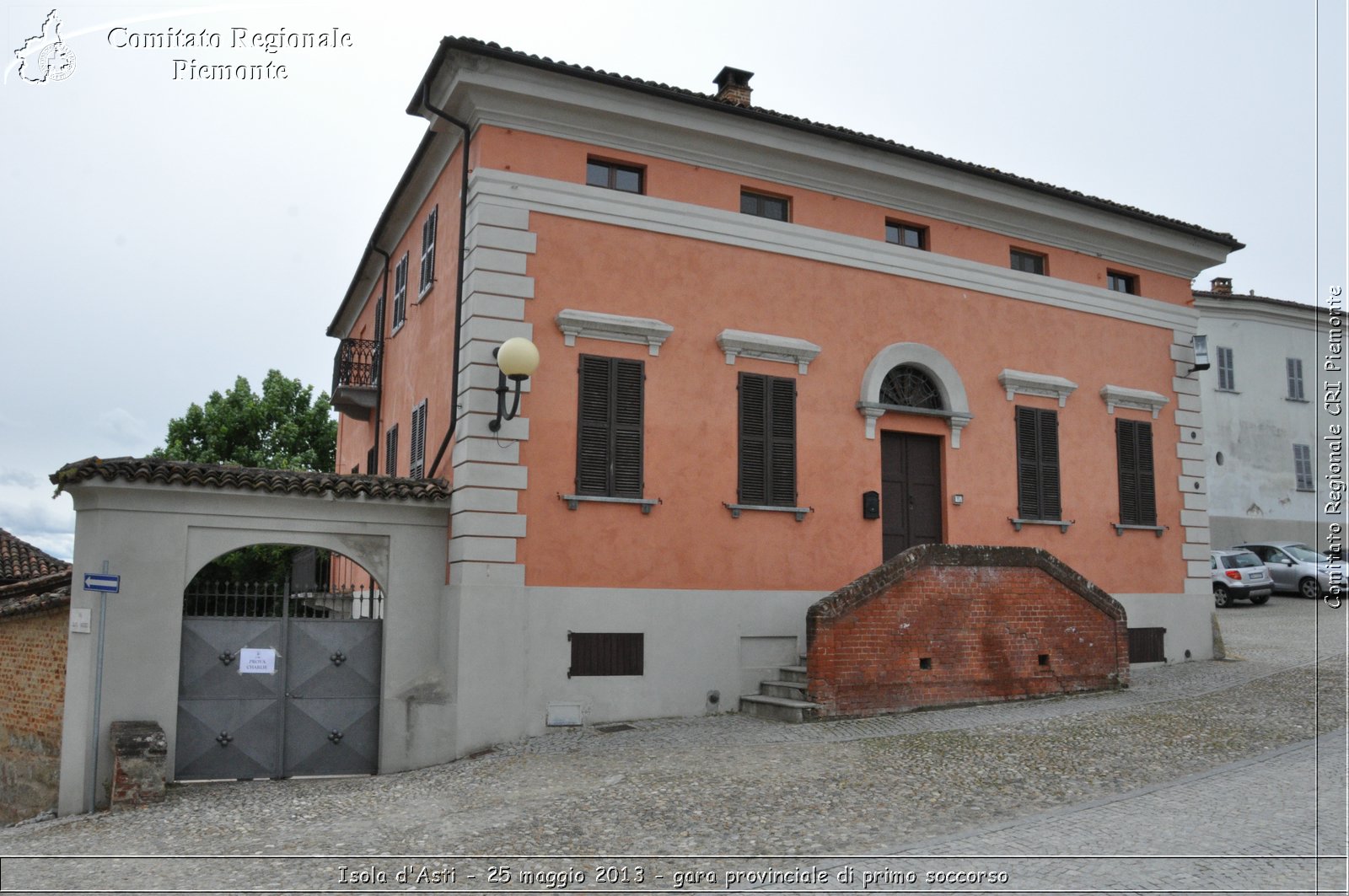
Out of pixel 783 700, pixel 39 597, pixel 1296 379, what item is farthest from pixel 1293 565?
pixel 39 597

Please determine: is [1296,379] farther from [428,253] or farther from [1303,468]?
[428,253]

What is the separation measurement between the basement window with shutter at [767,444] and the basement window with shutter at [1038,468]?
390 centimetres

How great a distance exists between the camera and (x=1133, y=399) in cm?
1675

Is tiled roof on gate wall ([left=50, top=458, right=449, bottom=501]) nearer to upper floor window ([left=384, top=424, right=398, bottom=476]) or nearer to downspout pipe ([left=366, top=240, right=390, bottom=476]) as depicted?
upper floor window ([left=384, top=424, right=398, bottom=476])

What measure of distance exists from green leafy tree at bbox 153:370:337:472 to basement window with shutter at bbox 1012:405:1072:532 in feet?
82.9

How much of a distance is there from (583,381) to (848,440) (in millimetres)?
3896

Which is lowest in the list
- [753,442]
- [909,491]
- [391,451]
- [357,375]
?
[909,491]

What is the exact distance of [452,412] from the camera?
1251cm

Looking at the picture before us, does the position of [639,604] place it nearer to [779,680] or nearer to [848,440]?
[779,680]

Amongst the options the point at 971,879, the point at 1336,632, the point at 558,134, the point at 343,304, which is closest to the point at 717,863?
the point at 971,879

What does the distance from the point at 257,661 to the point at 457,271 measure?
16.9 ft

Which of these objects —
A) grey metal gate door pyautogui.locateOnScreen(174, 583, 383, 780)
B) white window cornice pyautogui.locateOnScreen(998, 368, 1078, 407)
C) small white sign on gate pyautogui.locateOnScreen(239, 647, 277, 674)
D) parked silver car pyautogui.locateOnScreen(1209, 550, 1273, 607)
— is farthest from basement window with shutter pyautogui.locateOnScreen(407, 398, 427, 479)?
parked silver car pyautogui.locateOnScreen(1209, 550, 1273, 607)

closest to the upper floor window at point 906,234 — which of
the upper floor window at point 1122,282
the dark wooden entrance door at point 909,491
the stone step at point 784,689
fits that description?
the dark wooden entrance door at point 909,491

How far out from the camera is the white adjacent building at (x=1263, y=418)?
31.8 m
